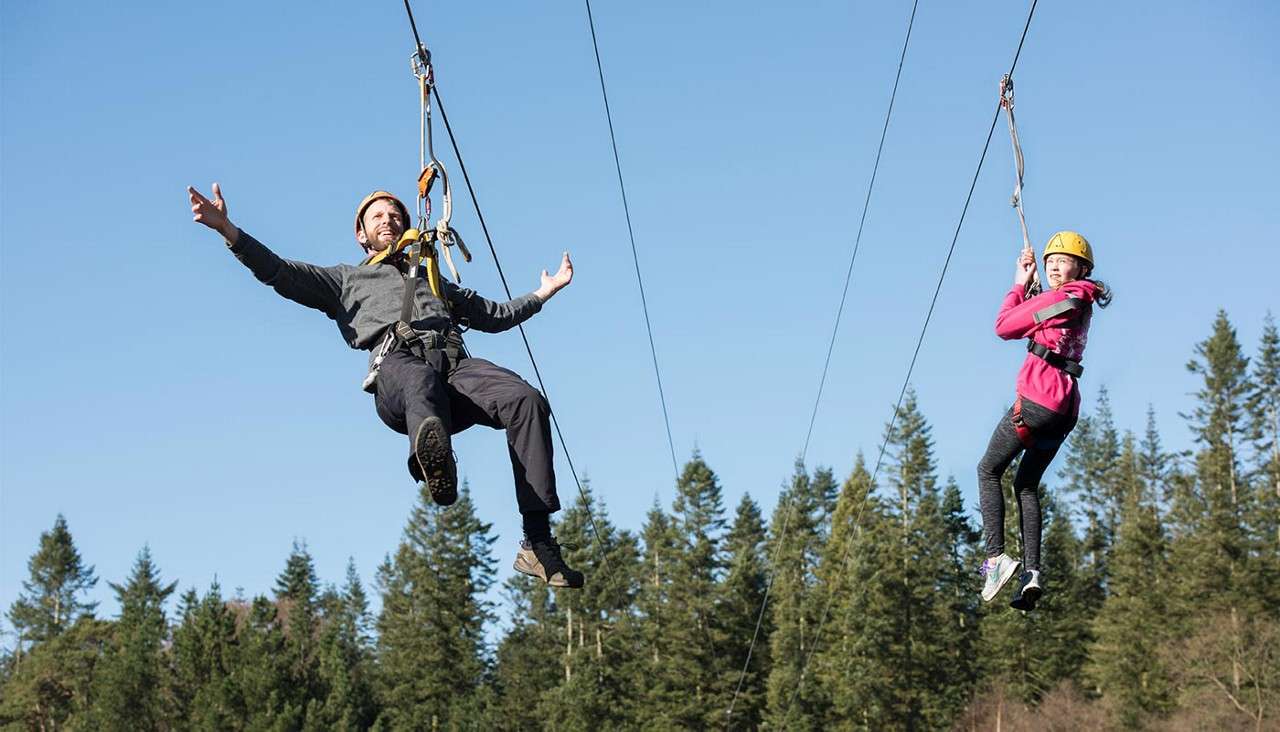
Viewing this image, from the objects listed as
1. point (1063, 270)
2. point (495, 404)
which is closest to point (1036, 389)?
point (1063, 270)

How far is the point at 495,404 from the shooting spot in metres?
9.58

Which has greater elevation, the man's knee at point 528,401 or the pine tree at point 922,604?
the pine tree at point 922,604

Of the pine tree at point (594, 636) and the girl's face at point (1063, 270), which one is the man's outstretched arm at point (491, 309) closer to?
the girl's face at point (1063, 270)

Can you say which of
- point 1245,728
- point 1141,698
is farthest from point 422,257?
point 1141,698

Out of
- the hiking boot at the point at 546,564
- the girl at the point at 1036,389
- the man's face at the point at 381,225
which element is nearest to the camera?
the hiking boot at the point at 546,564

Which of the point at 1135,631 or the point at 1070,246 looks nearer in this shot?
the point at 1070,246

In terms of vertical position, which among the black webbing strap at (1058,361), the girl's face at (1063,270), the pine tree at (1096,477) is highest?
the pine tree at (1096,477)

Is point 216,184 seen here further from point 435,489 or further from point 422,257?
point 435,489

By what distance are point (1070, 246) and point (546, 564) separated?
3741 millimetres

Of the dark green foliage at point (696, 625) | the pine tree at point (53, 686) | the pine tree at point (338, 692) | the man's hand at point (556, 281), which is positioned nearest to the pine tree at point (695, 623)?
the dark green foliage at point (696, 625)

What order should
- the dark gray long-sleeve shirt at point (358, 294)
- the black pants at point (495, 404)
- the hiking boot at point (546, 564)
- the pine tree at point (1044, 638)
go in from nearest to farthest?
the black pants at point (495, 404) < the hiking boot at point (546, 564) < the dark gray long-sleeve shirt at point (358, 294) < the pine tree at point (1044, 638)

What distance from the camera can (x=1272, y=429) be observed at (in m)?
72.6

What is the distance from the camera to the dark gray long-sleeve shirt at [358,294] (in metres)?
9.66

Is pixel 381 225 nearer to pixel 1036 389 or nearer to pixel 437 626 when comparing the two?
pixel 1036 389
